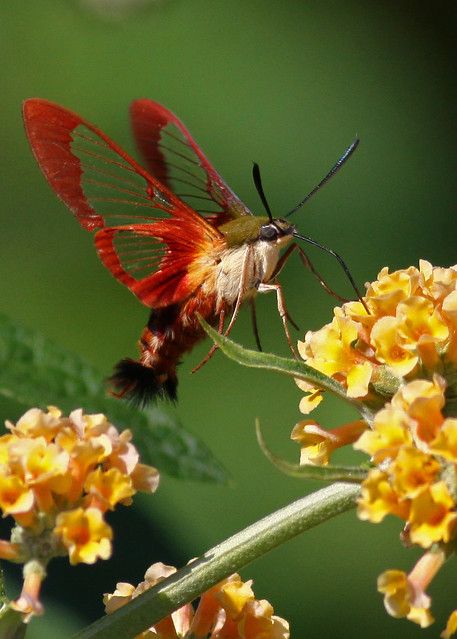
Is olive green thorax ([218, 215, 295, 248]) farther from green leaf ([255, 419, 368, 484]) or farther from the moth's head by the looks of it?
green leaf ([255, 419, 368, 484])

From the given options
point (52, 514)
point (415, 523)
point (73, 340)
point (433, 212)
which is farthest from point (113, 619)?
point (433, 212)

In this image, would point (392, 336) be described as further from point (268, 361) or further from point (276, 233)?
point (276, 233)

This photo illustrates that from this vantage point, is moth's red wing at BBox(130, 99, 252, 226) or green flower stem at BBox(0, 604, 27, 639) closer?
green flower stem at BBox(0, 604, 27, 639)

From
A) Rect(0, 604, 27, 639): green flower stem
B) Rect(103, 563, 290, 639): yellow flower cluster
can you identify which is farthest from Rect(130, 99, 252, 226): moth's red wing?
Rect(0, 604, 27, 639): green flower stem

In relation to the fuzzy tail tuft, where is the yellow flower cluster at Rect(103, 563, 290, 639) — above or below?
below

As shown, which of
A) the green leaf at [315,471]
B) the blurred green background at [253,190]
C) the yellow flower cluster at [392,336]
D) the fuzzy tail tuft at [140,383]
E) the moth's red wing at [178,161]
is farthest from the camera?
the blurred green background at [253,190]

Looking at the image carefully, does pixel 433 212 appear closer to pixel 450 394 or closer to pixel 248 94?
pixel 248 94

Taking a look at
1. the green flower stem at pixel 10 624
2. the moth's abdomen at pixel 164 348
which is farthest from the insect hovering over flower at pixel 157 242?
the green flower stem at pixel 10 624

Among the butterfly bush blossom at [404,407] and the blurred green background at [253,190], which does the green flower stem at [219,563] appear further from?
the blurred green background at [253,190]
